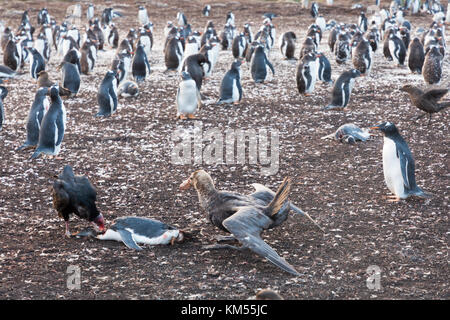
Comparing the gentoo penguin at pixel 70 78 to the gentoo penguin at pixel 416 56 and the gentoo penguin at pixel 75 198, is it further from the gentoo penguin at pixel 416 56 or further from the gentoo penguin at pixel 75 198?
the gentoo penguin at pixel 416 56

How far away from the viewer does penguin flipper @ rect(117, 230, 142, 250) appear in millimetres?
4758

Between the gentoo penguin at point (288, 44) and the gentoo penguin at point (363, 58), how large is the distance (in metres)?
2.27

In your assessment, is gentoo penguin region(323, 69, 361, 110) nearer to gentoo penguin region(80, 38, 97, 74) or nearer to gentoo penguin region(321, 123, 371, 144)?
gentoo penguin region(321, 123, 371, 144)

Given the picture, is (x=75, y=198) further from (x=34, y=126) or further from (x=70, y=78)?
(x=70, y=78)

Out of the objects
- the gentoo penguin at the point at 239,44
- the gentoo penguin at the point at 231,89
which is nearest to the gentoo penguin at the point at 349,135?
the gentoo penguin at the point at 231,89

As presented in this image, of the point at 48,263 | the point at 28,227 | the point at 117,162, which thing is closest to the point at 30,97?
the point at 117,162

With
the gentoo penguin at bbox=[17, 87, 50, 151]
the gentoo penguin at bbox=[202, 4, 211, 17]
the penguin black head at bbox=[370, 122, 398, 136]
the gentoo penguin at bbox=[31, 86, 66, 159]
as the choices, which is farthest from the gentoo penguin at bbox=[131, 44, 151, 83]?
the gentoo penguin at bbox=[202, 4, 211, 17]

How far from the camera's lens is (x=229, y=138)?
8.39 meters

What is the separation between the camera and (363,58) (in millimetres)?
12477

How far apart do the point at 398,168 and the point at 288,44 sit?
30.2ft

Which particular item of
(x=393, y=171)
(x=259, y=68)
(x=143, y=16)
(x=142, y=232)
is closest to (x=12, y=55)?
(x=259, y=68)

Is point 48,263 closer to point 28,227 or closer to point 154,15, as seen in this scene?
point 28,227

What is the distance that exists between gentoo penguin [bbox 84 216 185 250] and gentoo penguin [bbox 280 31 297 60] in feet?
34.3

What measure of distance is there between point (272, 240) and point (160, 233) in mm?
954
